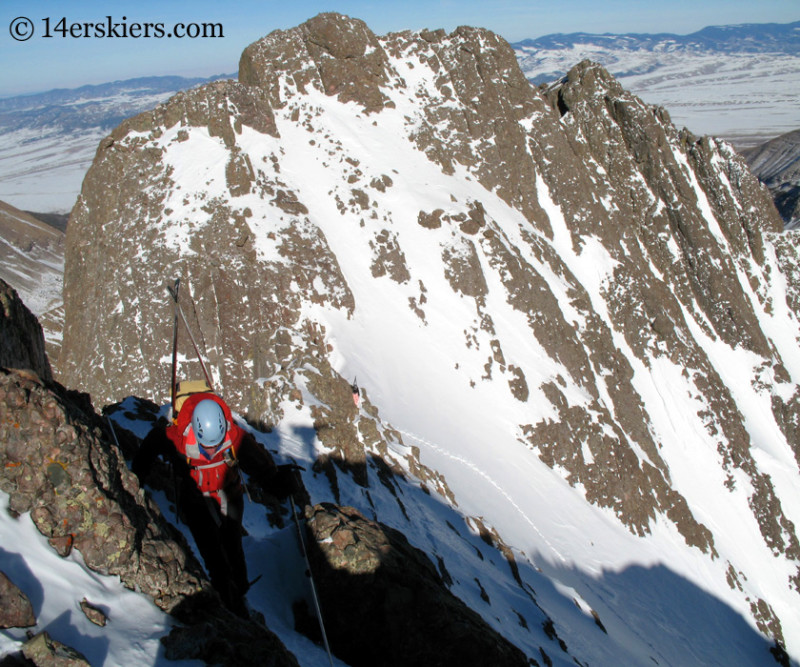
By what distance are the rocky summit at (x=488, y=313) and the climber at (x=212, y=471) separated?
6.34 ft

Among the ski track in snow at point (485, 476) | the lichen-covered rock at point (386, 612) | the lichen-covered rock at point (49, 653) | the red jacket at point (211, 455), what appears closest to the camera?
the lichen-covered rock at point (49, 653)

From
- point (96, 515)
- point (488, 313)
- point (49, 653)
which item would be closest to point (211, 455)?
point (96, 515)

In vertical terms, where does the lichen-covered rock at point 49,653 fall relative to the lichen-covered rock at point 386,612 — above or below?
above

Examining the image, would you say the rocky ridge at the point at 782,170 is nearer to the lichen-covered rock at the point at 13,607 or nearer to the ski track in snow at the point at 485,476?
the ski track in snow at the point at 485,476

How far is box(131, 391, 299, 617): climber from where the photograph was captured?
6664 millimetres

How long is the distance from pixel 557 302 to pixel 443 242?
1182 centimetres

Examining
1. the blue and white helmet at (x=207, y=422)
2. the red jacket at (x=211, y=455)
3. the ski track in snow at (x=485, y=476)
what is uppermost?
the blue and white helmet at (x=207, y=422)

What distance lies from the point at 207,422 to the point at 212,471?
0.85 meters

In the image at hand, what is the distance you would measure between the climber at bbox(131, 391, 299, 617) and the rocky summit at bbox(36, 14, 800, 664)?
1933mm

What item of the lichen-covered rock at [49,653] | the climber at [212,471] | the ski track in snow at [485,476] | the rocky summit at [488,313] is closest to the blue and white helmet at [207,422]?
the climber at [212,471]

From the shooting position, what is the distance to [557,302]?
4400cm

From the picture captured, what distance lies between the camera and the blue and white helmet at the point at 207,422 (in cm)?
657

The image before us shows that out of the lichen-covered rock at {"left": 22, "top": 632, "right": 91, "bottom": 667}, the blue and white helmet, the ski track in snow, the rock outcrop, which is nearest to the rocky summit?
the ski track in snow

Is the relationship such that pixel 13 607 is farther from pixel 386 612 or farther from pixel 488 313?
pixel 488 313
